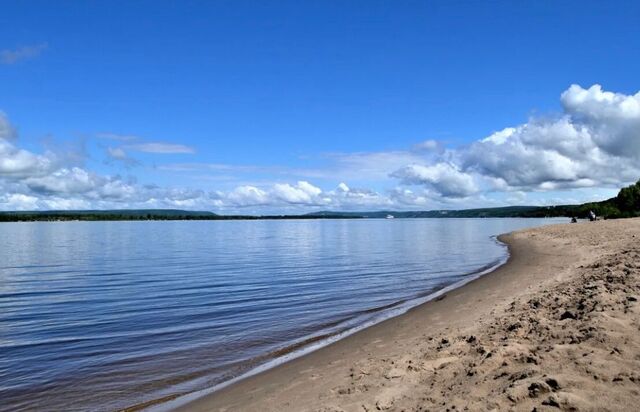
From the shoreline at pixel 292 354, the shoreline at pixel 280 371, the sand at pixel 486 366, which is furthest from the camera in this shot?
the shoreline at pixel 292 354

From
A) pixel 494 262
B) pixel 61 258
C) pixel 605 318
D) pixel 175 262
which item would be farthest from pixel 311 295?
pixel 61 258

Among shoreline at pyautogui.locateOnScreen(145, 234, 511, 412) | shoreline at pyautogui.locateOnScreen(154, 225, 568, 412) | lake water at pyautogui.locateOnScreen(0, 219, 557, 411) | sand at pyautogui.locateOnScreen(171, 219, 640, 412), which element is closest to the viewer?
sand at pyautogui.locateOnScreen(171, 219, 640, 412)

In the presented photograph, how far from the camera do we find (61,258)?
43.4m

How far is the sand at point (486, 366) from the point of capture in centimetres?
621

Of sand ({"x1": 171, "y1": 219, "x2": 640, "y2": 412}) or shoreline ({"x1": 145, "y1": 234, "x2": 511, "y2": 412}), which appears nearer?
sand ({"x1": 171, "y1": 219, "x2": 640, "y2": 412})

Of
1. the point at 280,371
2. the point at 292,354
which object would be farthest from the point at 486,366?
the point at 292,354

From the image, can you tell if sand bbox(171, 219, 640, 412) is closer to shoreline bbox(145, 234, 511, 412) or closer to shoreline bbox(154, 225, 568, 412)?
shoreline bbox(154, 225, 568, 412)

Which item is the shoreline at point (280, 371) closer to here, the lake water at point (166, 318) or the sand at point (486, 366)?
the sand at point (486, 366)

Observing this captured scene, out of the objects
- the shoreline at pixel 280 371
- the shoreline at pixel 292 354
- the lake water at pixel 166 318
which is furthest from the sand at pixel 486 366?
the lake water at pixel 166 318

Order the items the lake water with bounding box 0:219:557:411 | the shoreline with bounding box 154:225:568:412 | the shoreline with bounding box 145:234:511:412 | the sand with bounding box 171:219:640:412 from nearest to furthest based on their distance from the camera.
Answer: the sand with bounding box 171:219:640:412 → the shoreline with bounding box 154:225:568:412 → the shoreline with bounding box 145:234:511:412 → the lake water with bounding box 0:219:557:411

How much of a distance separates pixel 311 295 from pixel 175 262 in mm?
20843

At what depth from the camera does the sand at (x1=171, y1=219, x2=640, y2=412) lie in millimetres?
6207

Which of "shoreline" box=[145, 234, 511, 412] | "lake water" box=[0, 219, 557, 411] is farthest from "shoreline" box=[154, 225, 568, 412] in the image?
"lake water" box=[0, 219, 557, 411]

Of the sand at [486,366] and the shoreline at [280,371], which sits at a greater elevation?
the sand at [486,366]
